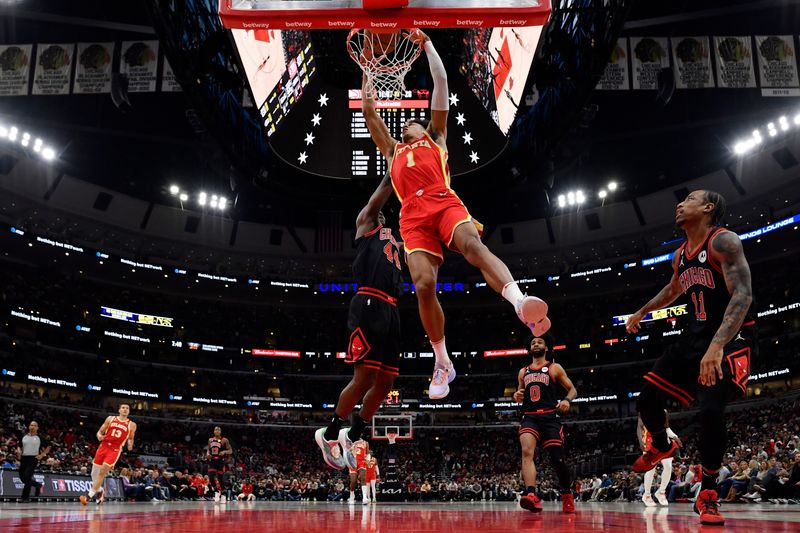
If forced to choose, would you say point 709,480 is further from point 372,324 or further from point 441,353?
point 372,324

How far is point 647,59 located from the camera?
18844 millimetres

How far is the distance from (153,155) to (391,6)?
28697 mm

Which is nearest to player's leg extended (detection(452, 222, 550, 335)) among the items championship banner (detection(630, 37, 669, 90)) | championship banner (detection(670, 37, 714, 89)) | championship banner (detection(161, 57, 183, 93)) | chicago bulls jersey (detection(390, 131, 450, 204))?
chicago bulls jersey (detection(390, 131, 450, 204))

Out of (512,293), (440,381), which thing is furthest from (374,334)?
(512,293)

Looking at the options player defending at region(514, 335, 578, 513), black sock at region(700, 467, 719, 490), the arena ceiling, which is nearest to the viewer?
black sock at region(700, 467, 719, 490)

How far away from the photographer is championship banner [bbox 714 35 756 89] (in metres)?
17.4

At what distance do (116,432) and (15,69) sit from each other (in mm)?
10650

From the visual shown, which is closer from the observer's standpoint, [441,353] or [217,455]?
[441,353]

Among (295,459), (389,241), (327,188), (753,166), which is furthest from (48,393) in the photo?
(753,166)

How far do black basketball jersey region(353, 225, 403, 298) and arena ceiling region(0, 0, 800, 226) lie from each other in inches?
514

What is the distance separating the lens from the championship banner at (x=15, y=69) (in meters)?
17.8

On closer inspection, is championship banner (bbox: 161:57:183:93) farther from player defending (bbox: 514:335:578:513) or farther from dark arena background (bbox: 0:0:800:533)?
player defending (bbox: 514:335:578:513)

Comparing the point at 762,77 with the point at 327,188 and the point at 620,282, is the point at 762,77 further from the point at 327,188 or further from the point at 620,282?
the point at 620,282

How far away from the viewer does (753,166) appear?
1293 inches
